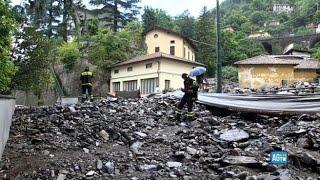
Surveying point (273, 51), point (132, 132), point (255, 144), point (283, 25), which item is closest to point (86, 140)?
point (132, 132)

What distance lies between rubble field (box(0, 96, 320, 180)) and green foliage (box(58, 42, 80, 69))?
25.0 metres

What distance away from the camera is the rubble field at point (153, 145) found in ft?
26.7

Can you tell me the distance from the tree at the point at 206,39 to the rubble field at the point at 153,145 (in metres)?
35.2

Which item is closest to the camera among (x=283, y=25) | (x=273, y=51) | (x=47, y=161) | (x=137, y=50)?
(x=47, y=161)

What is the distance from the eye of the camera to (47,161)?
8453 mm

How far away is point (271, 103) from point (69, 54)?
94.3 feet

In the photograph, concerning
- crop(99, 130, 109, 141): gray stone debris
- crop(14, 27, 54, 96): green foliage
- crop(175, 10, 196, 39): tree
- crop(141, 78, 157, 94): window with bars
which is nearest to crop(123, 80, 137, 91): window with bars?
crop(141, 78, 157, 94): window with bars

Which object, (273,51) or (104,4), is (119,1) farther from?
(273,51)

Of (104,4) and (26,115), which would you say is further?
(104,4)

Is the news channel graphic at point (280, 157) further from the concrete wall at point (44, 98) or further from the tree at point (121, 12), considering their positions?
the tree at point (121, 12)

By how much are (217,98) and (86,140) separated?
547 centimetres

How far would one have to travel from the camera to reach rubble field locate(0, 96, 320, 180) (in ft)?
26.7

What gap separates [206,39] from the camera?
52.1 metres

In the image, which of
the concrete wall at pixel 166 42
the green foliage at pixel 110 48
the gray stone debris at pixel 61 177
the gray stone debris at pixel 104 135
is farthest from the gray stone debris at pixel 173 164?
the concrete wall at pixel 166 42
